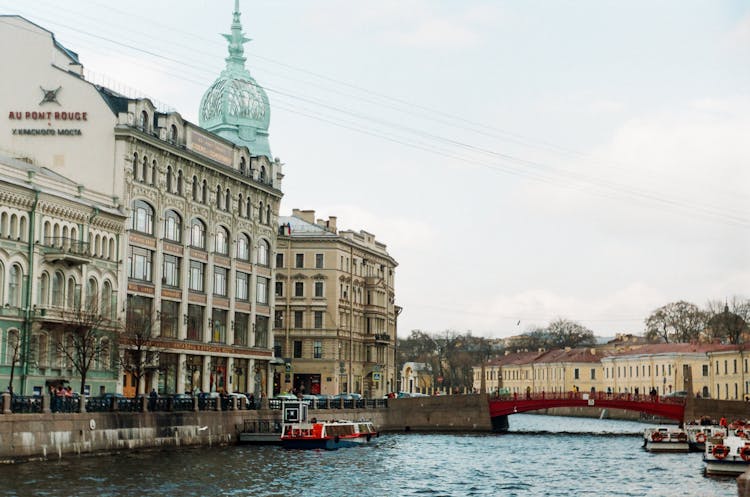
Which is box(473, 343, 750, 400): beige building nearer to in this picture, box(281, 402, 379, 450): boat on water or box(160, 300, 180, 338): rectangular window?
box(281, 402, 379, 450): boat on water

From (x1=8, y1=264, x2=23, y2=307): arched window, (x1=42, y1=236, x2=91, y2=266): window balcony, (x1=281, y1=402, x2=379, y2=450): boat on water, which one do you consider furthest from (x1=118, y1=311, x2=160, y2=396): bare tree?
(x1=281, y1=402, x2=379, y2=450): boat on water

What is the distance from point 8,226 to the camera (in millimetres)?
60344

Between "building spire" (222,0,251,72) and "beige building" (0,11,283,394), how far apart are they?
2805 cm

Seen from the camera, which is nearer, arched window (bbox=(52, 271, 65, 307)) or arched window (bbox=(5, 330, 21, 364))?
arched window (bbox=(5, 330, 21, 364))

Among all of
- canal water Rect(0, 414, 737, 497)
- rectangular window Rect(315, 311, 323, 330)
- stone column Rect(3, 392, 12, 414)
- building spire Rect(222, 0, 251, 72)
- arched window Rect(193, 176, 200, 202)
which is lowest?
canal water Rect(0, 414, 737, 497)

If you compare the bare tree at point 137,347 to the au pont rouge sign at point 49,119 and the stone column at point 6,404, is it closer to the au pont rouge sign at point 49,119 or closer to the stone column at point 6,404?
the au pont rouge sign at point 49,119

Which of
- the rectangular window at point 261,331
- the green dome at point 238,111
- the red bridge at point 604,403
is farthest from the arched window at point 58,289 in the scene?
the green dome at point 238,111

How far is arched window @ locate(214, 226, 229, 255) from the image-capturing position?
84.1 metres

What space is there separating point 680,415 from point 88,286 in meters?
49.5

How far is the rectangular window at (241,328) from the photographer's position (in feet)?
286

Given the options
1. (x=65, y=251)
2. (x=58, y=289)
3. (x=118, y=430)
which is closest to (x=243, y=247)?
(x=58, y=289)

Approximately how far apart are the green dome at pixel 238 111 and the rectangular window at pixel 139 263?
3665 cm

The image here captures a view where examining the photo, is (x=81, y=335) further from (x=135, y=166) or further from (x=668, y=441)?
(x=668, y=441)

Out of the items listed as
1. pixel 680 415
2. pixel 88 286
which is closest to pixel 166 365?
pixel 88 286
